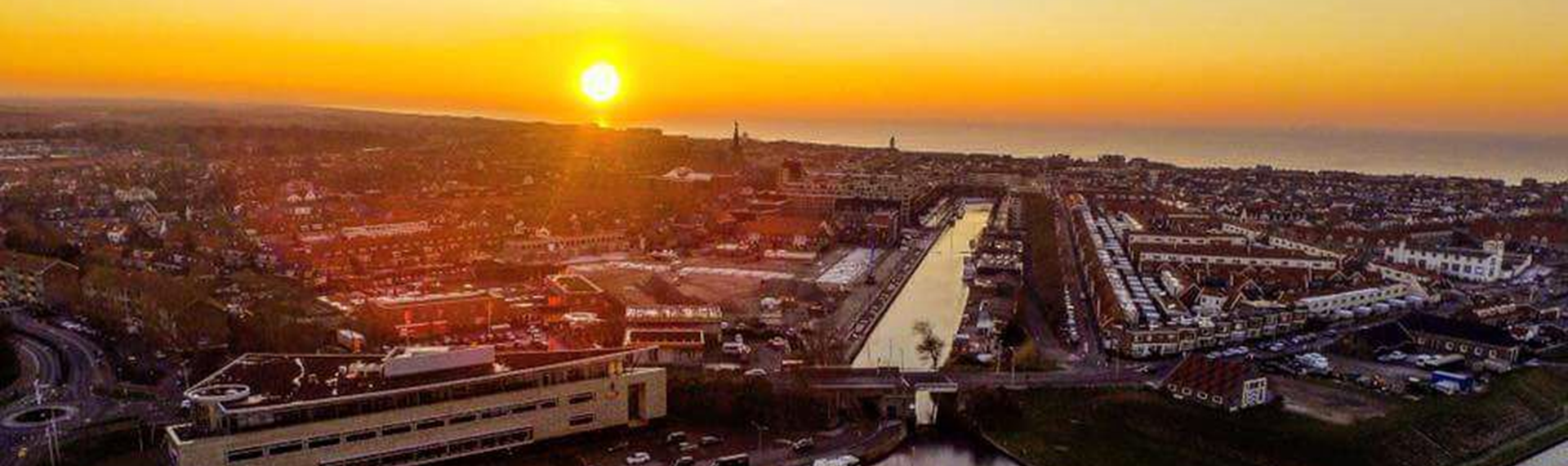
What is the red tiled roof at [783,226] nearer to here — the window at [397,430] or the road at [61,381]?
the road at [61,381]

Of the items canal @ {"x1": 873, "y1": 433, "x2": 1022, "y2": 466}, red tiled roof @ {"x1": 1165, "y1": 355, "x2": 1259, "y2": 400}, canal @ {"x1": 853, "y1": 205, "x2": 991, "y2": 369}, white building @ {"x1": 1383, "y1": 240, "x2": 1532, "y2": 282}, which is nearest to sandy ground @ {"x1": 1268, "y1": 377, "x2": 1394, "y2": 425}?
red tiled roof @ {"x1": 1165, "y1": 355, "x2": 1259, "y2": 400}

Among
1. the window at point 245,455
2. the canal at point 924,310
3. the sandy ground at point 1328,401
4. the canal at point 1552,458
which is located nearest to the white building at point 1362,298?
the sandy ground at point 1328,401

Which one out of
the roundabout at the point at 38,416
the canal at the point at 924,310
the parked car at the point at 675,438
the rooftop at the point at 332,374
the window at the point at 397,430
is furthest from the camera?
the canal at the point at 924,310

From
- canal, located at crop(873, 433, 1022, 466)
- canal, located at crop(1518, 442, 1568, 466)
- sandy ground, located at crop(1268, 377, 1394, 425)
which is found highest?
sandy ground, located at crop(1268, 377, 1394, 425)

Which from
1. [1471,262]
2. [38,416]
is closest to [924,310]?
[1471,262]

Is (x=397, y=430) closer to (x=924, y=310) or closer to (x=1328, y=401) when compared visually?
(x=1328, y=401)

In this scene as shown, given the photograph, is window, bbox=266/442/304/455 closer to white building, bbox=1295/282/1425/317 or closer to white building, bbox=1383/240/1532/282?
white building, bbox=1295/282/1425/317

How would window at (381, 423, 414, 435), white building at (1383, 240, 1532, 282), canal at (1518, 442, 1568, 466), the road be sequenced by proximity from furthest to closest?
white building at (1383, 240, 1532, 282) → canal at (1518, 442, 1568, 466) → the road → window at (381, 423, 414, 435)
